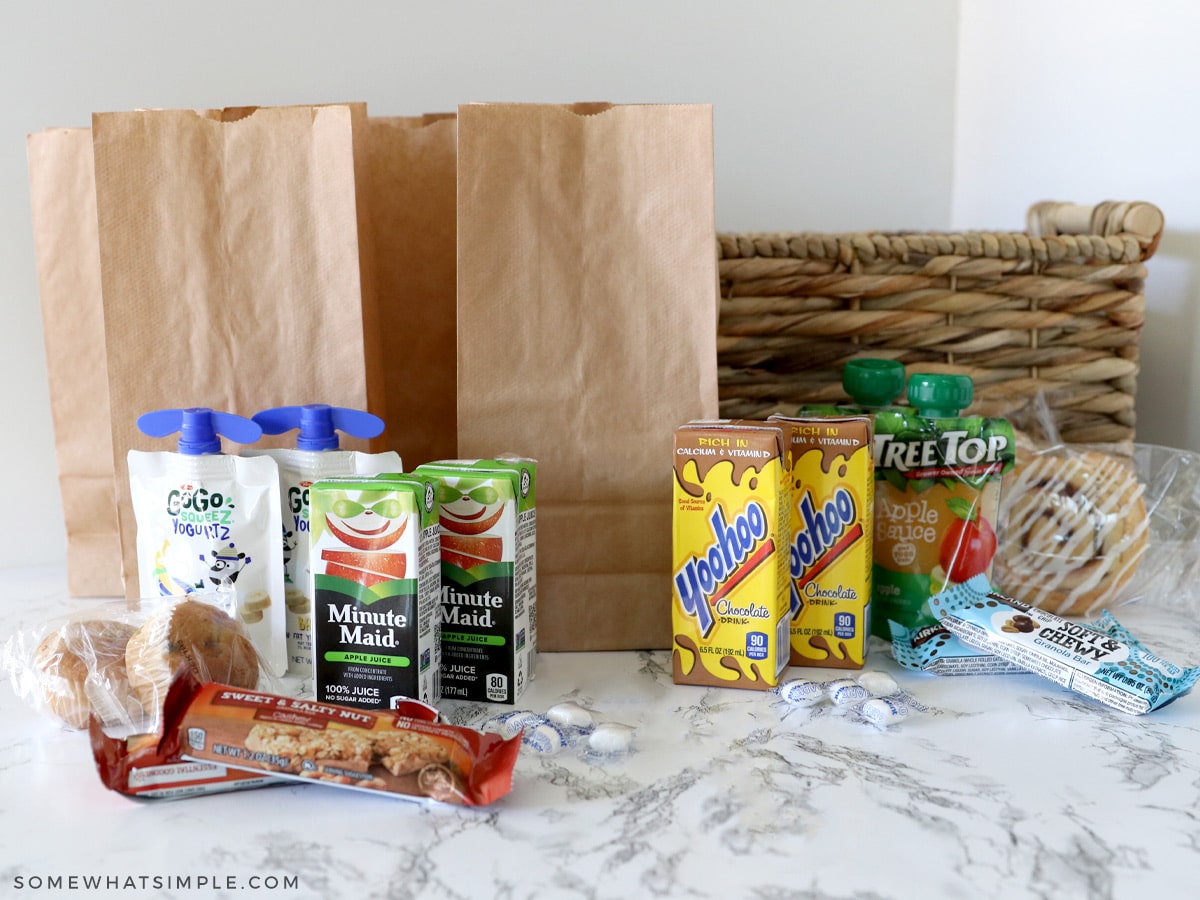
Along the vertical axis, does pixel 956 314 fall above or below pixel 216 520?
above

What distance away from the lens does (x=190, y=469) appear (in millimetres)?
867

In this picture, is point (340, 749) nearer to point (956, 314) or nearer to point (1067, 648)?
point (1067, 648)

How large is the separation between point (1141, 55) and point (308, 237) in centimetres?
95

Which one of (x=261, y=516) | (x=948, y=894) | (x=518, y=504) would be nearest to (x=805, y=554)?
(x=518, y=504)

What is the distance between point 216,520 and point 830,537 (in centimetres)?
52

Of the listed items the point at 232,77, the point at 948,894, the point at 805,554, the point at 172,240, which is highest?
the point at 232,77

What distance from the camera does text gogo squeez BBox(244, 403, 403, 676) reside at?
88 centimetres

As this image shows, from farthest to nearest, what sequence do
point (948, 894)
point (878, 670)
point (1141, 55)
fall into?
point (1141, 55), point (878, 670), point (948, 894)

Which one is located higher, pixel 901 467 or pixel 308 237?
pixel 308 237

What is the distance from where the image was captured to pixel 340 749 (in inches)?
26.4

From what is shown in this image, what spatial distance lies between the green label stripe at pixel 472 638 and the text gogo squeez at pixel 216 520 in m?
0.16

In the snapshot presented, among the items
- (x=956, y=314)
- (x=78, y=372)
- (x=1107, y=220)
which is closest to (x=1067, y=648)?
(x=956, y=314)

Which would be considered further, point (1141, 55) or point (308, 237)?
point (1141, 55)

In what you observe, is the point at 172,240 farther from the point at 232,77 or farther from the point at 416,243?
the point at 232,77
